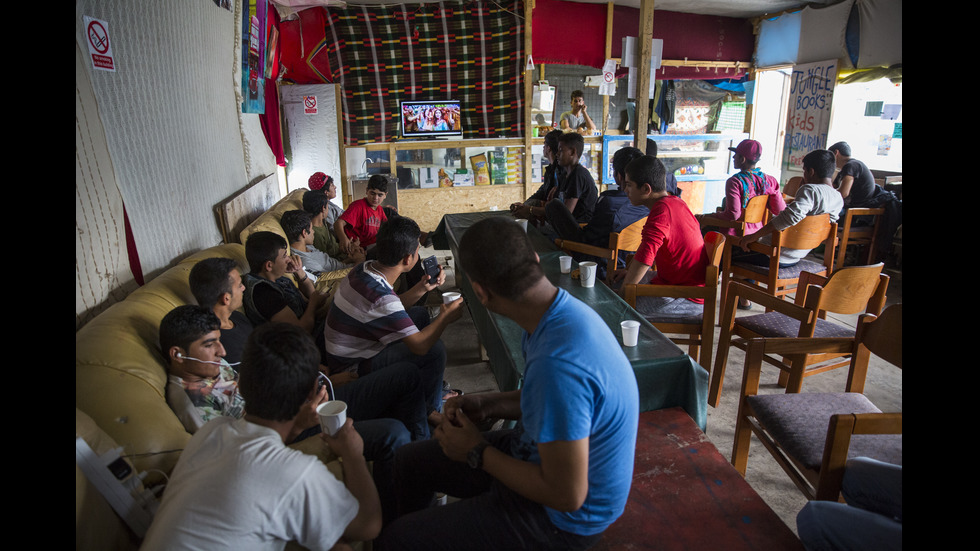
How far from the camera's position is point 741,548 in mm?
1311

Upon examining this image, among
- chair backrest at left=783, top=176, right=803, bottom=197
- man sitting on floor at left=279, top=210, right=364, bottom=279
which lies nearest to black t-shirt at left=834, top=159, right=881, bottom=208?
chair backrest at left=783, top=176, right=803, bottom=197

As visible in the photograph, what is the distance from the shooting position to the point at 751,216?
4.03 m

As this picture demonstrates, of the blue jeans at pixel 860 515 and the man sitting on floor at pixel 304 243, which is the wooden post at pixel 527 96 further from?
the blue jeans at pixel 860 515

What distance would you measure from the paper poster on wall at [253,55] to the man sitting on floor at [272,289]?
2.71 m

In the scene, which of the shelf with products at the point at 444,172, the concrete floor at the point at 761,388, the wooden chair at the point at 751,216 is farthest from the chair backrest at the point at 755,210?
the shelf with products at the point at 444,172

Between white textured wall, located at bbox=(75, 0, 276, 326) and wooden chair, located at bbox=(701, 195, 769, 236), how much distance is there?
3.96 m

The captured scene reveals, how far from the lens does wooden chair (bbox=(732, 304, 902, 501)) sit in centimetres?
151

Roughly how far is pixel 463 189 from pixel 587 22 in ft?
9.48

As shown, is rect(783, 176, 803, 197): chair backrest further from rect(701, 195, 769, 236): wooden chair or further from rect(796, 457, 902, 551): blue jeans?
rect(796, 457, 902, 551): blue jeans

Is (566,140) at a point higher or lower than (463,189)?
higher

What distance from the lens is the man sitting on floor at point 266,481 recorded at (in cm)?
104

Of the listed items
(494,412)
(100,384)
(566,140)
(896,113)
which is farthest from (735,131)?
(100,384)
